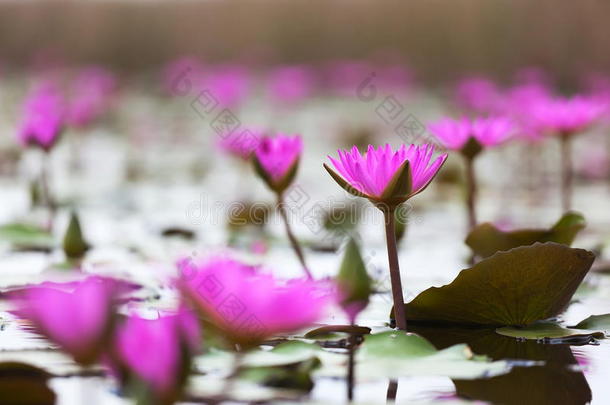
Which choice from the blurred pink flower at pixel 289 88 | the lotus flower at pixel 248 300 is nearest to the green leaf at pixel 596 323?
the lotus flower at pixel 248 300

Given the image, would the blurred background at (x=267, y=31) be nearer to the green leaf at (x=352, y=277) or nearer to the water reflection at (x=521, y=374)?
the water reflection at (x=521, y=374)

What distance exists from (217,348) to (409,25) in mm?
8782

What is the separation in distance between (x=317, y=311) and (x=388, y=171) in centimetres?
26

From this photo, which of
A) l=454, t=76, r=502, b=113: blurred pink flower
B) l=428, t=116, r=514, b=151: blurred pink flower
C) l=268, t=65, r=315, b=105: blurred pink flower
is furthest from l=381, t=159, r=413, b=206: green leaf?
l=268, t=65, r=315, b=105: blurred pink flower

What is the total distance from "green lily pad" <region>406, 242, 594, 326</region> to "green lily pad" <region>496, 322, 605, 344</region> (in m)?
0.02

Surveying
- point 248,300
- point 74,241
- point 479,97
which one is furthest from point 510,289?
point 479,97

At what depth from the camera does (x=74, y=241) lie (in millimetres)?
1222

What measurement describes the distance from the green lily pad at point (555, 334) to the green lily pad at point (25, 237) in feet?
3.16

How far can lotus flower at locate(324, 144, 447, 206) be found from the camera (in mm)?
706

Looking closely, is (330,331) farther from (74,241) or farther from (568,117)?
(568,117)

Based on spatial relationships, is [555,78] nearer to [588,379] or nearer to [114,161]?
[114,161]

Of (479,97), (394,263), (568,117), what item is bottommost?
(394,263)

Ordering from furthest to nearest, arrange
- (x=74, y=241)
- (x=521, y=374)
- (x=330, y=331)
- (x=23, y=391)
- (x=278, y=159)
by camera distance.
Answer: (x=74, y=241) → (x=278, y=159) → (x=330, y=331) → (x=521, y=374) → (x=23, y=391)

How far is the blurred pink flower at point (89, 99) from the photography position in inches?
113
